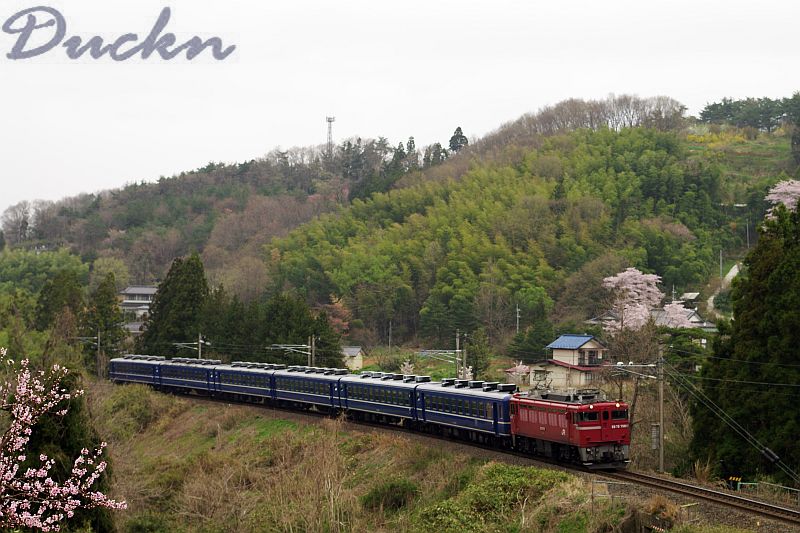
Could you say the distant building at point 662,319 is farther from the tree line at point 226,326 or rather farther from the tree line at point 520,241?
the tree line at point 226,326

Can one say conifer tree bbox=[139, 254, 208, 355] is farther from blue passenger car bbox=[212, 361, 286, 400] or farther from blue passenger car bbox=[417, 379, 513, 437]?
blue passenger car bbox=[417, 379, 513, 437]

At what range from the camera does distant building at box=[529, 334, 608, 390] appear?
57062 millimetres

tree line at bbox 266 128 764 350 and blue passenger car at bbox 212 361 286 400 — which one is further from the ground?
tree line at bbox 266 128 764 350

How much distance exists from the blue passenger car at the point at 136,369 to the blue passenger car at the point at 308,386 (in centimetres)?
1287

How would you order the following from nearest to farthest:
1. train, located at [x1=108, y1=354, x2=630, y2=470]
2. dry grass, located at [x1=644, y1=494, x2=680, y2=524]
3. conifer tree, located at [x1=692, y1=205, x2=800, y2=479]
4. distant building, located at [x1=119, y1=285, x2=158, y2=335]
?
dry grass, located at [x1=644, y1=494, x2=680, y2=524], train, located at [x1=108, y1=354, x2=630, y2=470], conifer tree, located at [x1=692, y1=205, x2=800, y2=479], distant building, located at [x1=119, y1=285, x2=158, y2=335]

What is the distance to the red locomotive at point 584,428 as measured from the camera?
81.4ft

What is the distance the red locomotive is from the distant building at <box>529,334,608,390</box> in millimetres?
30149

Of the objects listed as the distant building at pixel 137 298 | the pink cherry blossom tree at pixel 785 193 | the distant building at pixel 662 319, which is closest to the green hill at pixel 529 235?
the distant building at pixel 662 319

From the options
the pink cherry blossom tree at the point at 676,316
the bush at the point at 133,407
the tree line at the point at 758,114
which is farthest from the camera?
the tree line at the point at 758,114

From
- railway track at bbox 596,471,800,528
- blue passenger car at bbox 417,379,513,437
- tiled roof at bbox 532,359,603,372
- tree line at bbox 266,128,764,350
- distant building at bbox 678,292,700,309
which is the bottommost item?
tiled roof at bbox 532,359,603,372

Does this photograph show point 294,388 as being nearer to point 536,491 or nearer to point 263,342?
Answer: point 263,342

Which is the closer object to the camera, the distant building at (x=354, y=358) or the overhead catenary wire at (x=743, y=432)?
the overhead catenary wire at (x=743, y=432)

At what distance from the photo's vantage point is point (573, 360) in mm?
57812

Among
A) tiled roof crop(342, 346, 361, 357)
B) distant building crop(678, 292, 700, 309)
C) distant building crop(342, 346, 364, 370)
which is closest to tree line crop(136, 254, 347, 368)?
tiled roof crop(342, 346, 361, 357)
